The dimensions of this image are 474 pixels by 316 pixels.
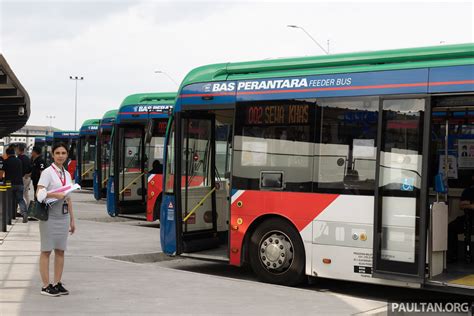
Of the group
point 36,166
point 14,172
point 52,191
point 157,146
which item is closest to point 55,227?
point 52,191

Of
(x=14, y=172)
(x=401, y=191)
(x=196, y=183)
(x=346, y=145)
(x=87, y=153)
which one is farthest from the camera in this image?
(x=87, y=153)

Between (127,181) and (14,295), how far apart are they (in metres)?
10.2

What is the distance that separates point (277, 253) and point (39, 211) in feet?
10.9

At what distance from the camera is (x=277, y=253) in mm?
9031

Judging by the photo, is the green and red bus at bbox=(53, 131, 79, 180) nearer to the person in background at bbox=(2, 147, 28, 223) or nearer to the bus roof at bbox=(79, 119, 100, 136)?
the bus roof at bbox=(79, 119, 100, 136)

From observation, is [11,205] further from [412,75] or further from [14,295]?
[412,75]

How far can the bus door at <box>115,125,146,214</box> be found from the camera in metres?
17.6

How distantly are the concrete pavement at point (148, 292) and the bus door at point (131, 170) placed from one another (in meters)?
5.63

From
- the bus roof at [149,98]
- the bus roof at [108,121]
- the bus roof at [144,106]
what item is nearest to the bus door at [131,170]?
the bus roof at [144,106]

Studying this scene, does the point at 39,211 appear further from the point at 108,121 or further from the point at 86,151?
the point at 86,151

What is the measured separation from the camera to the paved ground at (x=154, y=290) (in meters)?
7.27

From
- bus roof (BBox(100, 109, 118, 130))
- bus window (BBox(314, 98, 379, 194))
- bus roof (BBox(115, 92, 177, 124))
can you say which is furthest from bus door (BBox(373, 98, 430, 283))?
bus roof (BBox(100, 109, 118, 130))

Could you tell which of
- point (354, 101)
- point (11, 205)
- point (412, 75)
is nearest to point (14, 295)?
point (354, 101)

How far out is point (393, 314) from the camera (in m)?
7.41
